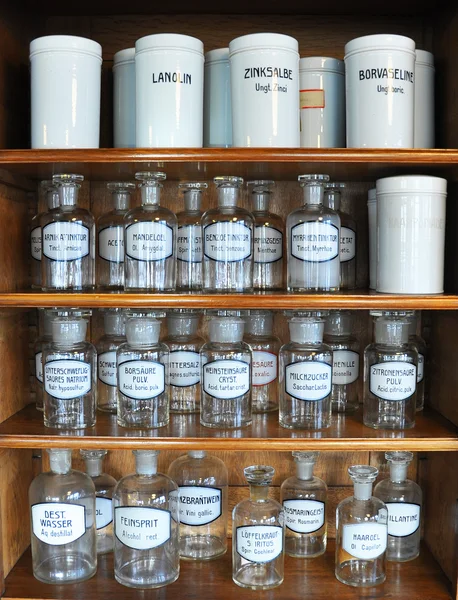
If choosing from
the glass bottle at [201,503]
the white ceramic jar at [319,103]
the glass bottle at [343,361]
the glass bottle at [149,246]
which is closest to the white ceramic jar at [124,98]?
the glass bottle at [149,246]

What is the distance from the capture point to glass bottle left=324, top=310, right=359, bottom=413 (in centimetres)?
153

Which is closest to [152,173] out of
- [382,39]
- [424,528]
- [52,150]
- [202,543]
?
[52,150]

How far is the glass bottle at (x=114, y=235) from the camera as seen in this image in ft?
4.91

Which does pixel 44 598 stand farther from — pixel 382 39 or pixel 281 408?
pixel 382 39

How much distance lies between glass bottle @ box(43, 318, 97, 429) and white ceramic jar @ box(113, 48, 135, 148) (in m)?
0.38

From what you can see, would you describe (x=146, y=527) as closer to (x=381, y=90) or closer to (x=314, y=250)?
(x=314, y=250)

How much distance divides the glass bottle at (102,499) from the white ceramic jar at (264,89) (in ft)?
2.44

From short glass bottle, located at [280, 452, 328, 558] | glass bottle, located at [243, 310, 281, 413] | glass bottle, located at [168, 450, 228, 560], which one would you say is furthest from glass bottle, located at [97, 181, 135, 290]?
short glass bottle, located at [280, 452, 328, 558]

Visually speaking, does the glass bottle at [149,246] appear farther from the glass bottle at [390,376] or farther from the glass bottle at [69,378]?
the glass bottle at [390,376]

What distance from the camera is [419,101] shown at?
55.6 inches

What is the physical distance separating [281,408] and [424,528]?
0.49 metres

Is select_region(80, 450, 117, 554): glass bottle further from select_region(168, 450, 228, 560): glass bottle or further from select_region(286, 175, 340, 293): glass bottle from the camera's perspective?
select_region(286, 175, 340, 293): glass bottle

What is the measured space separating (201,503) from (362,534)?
0.34 m

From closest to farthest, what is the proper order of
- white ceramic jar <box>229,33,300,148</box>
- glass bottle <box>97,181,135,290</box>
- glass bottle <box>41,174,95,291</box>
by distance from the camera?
white ceramic jar <box>229,33,300,148</box> < glass bottle <box>41,174,95,291</box> < glass bottle <box>97,181,135,290</box>
